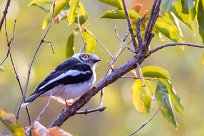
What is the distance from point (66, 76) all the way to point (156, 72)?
5.31 feet

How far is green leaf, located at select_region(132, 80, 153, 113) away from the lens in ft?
12.3

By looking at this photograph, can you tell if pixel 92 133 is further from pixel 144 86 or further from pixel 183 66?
pixel 144 86

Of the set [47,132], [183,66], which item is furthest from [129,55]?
[47,132]

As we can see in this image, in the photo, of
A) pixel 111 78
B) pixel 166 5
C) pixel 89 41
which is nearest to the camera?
pixel 166 5

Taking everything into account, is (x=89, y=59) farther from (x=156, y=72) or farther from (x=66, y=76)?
(x=156, y=72)

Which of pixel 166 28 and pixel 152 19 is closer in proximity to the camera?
pixel 152 19

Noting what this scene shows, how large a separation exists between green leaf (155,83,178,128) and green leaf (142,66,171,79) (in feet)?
0.17

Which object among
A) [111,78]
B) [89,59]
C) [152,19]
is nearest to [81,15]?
[111,78]

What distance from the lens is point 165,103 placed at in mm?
3592

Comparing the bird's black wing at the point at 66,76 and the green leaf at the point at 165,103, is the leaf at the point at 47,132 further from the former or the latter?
the bird's black wing at the point at 66,76

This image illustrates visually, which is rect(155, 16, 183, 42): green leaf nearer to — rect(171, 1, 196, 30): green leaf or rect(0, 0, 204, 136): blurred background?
rect(171, 1, 196, 30): green leaf

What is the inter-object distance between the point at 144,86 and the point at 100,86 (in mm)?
310

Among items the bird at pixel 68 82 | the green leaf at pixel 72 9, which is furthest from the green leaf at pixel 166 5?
the bird at pixel 68 82

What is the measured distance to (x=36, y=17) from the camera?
8.60m
